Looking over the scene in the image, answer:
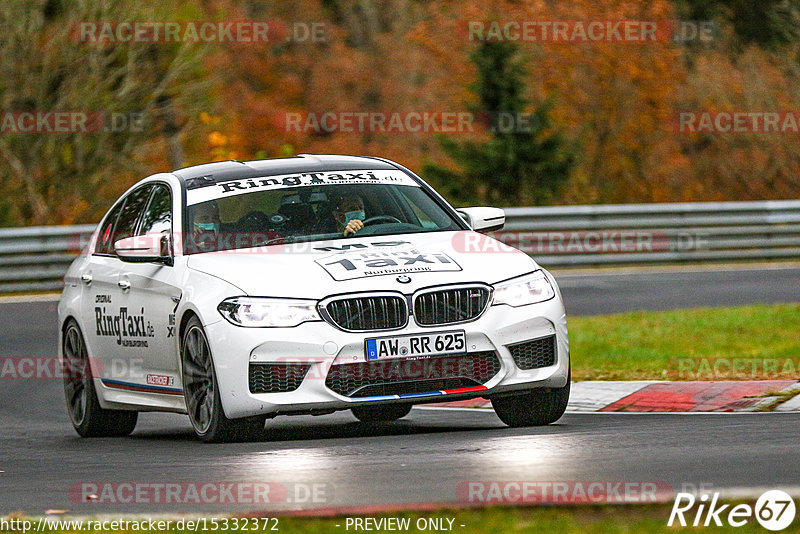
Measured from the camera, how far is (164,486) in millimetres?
7324

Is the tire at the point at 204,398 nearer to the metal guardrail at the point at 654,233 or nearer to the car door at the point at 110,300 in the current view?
the car door at the point at 110,300

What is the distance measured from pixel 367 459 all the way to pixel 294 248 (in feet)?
6.17

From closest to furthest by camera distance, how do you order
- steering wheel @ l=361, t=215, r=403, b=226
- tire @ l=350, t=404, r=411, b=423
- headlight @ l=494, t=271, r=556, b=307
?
headlight @ l=494, t=271, r=556, b=307 < steering wheel @ l=361, t=215, r=403, b=226 < tire @ l=350, t=404, r=411, b=423

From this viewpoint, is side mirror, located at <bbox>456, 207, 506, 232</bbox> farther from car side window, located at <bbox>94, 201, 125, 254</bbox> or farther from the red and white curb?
car side window, located at <bbox>94, 201, 125, 254</bbox>

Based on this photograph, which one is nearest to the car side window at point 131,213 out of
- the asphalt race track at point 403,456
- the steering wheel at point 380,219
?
the asphalt race track at point 403,456

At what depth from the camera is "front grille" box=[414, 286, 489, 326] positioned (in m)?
8.83

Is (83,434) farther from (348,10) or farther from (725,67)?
(348,10)

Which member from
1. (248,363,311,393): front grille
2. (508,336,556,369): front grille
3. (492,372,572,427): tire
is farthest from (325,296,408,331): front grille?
(492,372,572,427): tire

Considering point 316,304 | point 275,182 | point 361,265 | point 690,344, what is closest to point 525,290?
point 361,265

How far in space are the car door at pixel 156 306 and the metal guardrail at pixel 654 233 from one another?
14.8 m

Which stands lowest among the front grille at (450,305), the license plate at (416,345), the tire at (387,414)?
the tire at (387,414)

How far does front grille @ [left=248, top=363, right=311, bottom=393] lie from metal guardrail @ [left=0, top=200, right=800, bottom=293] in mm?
16178

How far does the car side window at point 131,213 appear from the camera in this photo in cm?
1106

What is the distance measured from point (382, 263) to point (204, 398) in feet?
4.36
